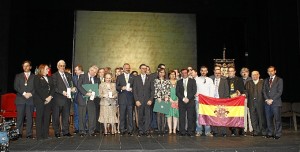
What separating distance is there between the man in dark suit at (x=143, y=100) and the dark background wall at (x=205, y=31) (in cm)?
477

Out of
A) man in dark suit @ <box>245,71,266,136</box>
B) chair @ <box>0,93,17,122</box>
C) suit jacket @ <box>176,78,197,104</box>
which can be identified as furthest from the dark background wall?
suit jacket @ <box>176,78,197,104</box>

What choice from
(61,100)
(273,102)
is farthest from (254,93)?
(61,100)

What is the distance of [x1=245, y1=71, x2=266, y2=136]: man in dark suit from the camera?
21.6ft

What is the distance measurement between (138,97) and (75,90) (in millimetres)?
1396

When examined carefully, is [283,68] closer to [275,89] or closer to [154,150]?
[275,89]

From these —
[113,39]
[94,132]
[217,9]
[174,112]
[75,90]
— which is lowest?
[94,132]

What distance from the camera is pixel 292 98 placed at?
10.3 m


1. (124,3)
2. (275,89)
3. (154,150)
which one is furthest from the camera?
(124,3)

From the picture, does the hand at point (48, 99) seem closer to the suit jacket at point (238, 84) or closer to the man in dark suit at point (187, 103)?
the man in dark suit at point (187, 103)

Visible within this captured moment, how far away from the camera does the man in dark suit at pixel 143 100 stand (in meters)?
6.51

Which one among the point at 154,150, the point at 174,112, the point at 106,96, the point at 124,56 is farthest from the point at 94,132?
the point at 124,56

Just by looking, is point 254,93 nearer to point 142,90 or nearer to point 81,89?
point 142,90

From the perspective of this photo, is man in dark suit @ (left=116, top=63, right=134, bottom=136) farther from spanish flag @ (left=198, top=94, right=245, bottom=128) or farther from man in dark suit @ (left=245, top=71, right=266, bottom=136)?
man in dark suit @ (left=245, top=71, right=266, bottom=136)

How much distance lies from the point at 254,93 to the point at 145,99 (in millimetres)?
2439
